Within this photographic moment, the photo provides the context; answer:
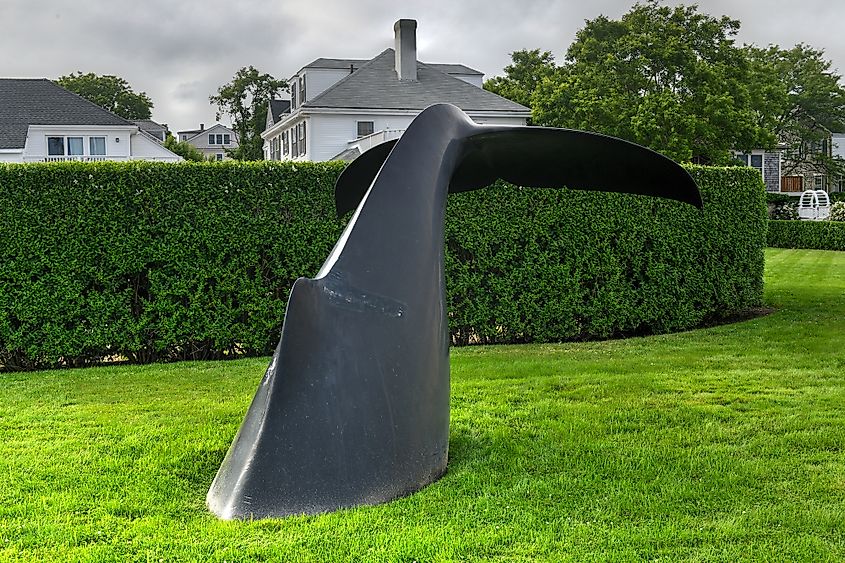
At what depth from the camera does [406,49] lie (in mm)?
41156

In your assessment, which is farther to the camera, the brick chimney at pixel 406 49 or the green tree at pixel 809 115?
the green tree at pixel 809 115

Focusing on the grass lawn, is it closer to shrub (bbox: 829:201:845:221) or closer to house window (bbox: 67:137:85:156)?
shrub (bbox: 829:201:845:221)

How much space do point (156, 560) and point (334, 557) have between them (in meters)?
0.95

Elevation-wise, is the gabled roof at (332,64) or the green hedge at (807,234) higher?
the gabled roof at (332,64)

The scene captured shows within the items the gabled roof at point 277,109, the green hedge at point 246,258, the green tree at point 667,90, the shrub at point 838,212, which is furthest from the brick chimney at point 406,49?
the green hedge at point 246,258

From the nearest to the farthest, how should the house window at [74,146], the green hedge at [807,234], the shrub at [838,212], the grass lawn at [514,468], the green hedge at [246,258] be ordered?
1. the grass lawn at [514,468]
2. the green hedge at [246,258]
3. the green hedge at [807,234]
4. the shrub at [838,212]
5. the house window at [74,146]

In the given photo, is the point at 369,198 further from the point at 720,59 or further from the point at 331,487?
the point at 720,59

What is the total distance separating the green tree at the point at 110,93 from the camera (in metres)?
78.2

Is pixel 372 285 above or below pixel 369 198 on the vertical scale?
below

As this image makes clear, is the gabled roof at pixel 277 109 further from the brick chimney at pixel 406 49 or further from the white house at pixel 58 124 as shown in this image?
the brick chimney at pixel 406 49

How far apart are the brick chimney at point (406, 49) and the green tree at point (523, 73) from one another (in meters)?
8.99

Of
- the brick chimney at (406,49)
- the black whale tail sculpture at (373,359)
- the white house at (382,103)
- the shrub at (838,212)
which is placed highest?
the brick chimney at (406,49)

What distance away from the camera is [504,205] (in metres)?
12.0

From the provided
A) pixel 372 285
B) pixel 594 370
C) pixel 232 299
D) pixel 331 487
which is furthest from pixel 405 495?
pixel 232 299
